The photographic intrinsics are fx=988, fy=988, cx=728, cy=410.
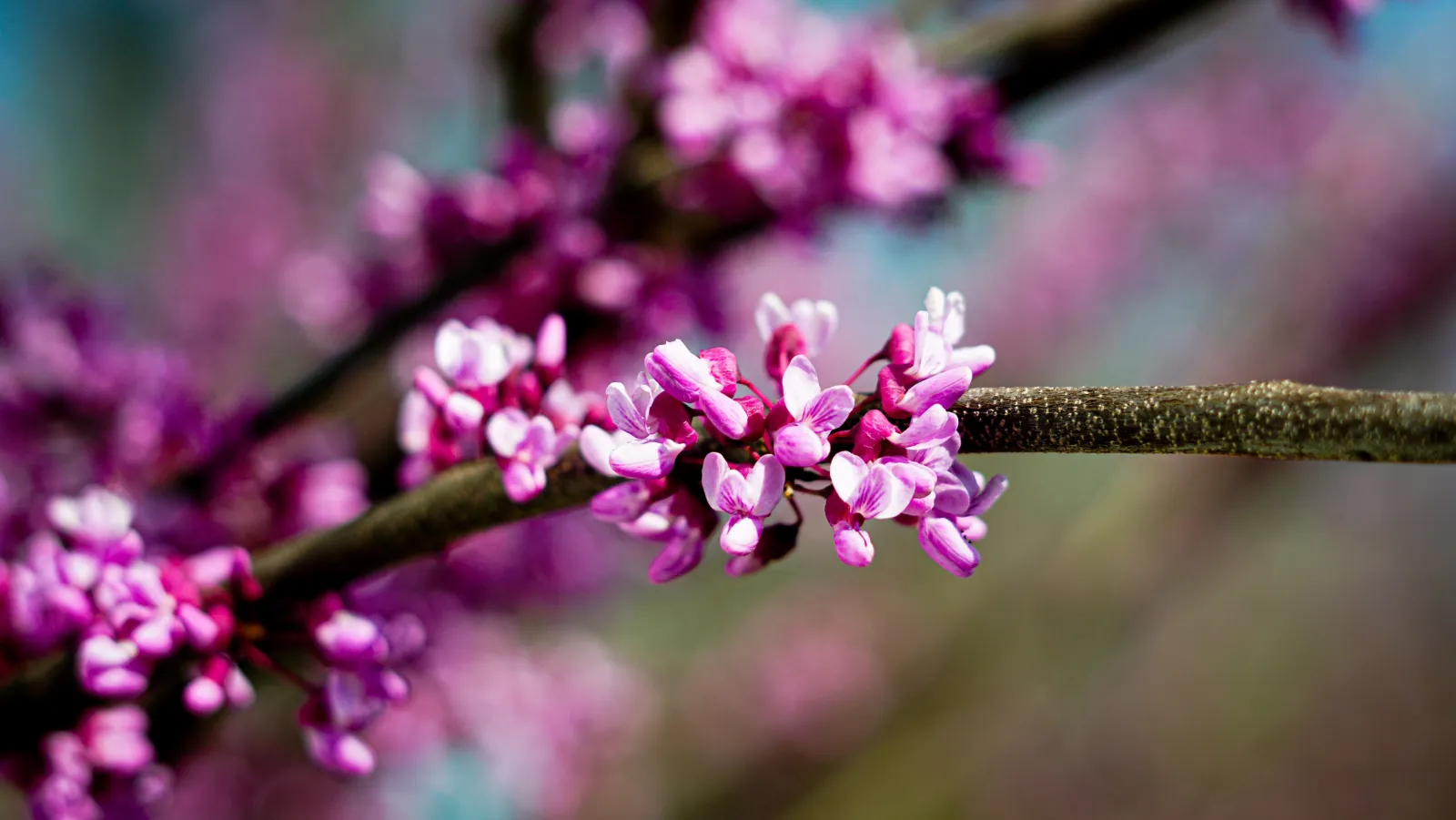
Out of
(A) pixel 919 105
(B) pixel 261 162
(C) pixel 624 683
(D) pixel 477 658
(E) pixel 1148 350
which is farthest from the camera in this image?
(E) pixel 1148 350

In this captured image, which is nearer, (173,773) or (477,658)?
(173,773)

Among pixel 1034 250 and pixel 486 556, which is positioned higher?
pixel 1034 250

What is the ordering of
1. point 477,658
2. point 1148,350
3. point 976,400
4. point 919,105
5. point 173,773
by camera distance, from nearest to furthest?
point 976,400 < point 173,773 < point 919,105 < point 477,658 < point 1148,350

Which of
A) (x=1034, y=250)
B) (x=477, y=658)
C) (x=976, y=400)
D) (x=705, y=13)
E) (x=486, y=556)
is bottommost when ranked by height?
(x=477, y=658)

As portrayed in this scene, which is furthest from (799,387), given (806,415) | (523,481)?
(523,481)

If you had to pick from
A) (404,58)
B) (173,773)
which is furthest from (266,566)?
(404,58)

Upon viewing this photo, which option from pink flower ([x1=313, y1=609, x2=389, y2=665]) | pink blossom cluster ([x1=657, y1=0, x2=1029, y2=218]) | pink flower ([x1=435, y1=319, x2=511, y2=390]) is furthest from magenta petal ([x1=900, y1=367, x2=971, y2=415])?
pink blossom cluster ([x1=657, y1=0, x2=1029, y2=218])

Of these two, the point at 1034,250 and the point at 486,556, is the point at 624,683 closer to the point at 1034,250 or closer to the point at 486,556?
the point at 486,556
